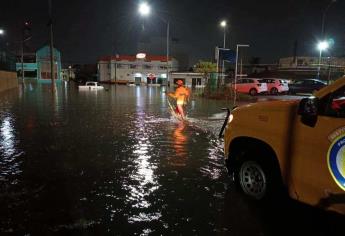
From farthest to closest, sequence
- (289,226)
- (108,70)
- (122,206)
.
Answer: (108,70) < (122,206) < (289,226)

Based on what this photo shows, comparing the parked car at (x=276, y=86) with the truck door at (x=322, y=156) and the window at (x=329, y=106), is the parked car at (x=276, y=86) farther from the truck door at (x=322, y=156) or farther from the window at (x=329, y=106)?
the window at (x=329, y=106)

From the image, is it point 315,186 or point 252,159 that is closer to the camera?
point 315,186

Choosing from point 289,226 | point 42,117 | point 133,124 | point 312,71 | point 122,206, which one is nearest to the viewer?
point 289,226

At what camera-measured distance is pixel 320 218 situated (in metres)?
4.81

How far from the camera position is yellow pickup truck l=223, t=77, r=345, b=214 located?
12.5ft

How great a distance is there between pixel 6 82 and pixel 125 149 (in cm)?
3551

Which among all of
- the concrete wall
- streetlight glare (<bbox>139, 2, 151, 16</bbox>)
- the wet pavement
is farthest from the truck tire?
the concrete wall

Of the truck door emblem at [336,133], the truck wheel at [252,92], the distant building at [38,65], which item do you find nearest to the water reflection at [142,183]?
the truck door emblem at [336,133]

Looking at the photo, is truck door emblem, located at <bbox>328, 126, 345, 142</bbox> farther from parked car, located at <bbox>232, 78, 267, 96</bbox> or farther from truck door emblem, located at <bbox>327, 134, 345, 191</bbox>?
parked car, located at <bbox>232, 78, 267, 96</bbox>

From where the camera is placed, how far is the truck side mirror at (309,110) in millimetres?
3947

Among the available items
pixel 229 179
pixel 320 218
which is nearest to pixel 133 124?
pixel 229 179

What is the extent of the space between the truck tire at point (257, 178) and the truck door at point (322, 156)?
0.51 m

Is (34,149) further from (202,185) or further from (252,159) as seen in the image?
(252,159)

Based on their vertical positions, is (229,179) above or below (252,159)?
below
